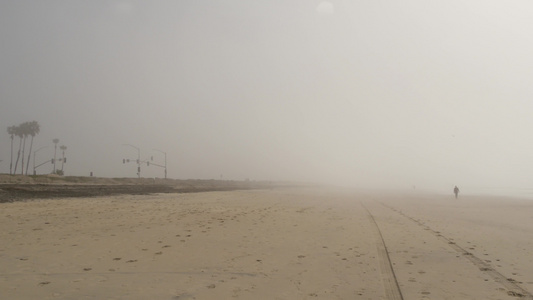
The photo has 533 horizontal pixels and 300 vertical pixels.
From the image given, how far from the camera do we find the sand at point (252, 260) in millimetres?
7832

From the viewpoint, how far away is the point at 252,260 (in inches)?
422

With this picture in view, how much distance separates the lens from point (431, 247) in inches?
512

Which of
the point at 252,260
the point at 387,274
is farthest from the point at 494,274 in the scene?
the point at 252,260

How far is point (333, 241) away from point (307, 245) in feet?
4.52

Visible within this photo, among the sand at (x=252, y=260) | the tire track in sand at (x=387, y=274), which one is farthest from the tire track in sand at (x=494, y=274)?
the tire track in sand at (x=387, y=274)

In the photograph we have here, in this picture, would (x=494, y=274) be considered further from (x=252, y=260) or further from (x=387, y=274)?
(x=252, y=260)

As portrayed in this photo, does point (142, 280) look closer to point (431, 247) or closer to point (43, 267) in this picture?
point (43, 267)

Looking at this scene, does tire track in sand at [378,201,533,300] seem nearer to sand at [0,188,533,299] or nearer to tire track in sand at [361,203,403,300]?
sand at [0,188,533,299]

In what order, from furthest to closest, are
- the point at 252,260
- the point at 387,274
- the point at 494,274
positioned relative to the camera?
the point at 252,260, the point at 494,274, the point at 387,274

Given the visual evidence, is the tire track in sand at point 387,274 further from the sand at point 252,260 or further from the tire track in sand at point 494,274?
the tire track in sand at point 494,274

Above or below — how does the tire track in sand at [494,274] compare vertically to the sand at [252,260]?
below

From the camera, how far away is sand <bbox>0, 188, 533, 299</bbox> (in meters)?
7.83

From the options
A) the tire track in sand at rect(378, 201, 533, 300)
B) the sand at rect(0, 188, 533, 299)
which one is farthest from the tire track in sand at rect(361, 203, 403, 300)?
the tire track in sand at rect(378, 201, 533, 300)

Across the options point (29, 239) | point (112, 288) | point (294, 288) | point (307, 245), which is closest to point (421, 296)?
point (294, 288)
